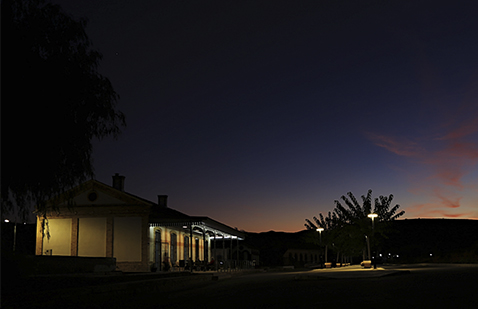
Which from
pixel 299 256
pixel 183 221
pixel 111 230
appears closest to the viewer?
pixel 183 221

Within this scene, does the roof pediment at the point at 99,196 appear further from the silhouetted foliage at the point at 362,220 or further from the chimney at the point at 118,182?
the silhouetted foliage at the point at 362,220

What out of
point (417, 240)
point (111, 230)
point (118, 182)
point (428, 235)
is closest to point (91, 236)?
point (111, 230)

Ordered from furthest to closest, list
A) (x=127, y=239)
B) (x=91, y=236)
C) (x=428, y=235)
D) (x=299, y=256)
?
(x=428, y=235), (x=299, y=256), (x=91, y=236), (x=127, y=239)

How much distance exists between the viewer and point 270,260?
222 feet

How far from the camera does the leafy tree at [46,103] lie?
1079 cm

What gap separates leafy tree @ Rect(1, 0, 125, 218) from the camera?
10789 mm

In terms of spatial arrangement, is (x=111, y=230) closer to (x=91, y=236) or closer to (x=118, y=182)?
(x=91, y=236)

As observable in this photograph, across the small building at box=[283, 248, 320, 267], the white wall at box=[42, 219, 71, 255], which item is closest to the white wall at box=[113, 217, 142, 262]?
the white wall at box=[42, 219, 71, 255]

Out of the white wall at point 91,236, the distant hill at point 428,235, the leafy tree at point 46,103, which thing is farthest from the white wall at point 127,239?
the distant hill at point 428,235

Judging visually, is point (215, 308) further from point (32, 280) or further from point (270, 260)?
point (270, 260)

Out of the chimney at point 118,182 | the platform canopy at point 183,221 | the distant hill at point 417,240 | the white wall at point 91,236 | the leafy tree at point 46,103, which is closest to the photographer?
the leafy tree at point 46,103

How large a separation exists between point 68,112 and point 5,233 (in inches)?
154

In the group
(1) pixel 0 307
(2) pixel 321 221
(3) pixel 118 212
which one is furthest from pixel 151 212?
(2) pixel 321 221

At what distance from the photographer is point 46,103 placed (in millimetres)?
11250
